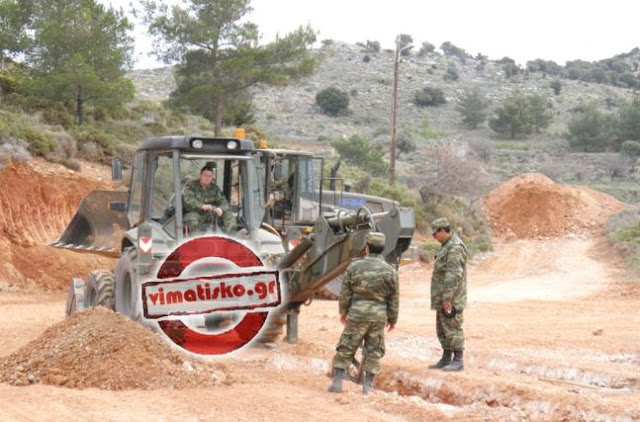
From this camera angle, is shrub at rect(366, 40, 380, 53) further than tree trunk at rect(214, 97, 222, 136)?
Yes

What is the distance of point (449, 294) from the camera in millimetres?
10641

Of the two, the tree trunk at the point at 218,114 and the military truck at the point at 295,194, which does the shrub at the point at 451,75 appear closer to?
the tree trunk at the point at 218,114

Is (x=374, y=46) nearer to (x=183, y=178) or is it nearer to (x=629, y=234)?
(x=629, y=234)

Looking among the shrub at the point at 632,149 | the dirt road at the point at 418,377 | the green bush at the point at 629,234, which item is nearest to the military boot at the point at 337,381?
the dirt road at the point at 418,377

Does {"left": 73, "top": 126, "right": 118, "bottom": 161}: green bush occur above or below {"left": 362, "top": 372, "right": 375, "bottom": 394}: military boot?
above

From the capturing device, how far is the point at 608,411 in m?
8.48

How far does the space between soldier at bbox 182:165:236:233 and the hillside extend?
80.2 feet

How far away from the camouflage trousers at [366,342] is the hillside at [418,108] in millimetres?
26068

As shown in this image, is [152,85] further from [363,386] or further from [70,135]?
[363,386]

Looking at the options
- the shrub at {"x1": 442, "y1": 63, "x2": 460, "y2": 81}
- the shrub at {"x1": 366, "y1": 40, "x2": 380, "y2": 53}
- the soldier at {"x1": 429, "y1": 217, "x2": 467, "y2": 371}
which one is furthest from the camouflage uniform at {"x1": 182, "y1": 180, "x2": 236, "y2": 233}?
the shrub at {"x1": 366, "y1": 40, "x2": 380, "y2": 53}

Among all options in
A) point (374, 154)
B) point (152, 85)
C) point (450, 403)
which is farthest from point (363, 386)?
point (152, 85)

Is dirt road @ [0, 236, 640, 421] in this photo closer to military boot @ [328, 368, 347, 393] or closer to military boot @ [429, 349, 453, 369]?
military boot @ [328, 368, 347, 393]

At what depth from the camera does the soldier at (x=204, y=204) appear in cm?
1073

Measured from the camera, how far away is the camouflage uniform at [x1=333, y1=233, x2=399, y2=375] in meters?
9.52
